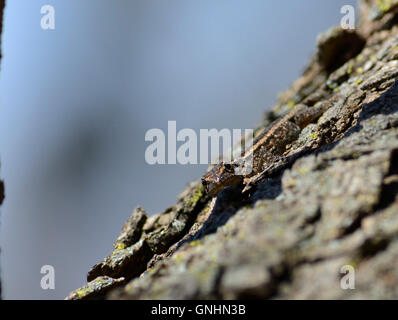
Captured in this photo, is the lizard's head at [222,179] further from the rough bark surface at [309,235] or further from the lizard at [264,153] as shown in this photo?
the rough bark surface at [309,235]

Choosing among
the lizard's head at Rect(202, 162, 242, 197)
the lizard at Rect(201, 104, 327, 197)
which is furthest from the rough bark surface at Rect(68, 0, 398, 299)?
the lizard at Rect(201, 104, 327, 197)

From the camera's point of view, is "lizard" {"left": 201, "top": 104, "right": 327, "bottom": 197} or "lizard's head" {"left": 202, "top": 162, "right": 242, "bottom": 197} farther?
"lizard" {"left": 201, "top": 104, "right": 327, "bottom": 197}

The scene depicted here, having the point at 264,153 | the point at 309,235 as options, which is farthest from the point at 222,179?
the point at 309,235

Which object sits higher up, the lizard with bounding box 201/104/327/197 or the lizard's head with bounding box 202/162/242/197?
A: the lizard with bounding box 201/104/327/197

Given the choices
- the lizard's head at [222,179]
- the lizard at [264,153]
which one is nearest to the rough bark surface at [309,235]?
the lizard's head at [222,179]

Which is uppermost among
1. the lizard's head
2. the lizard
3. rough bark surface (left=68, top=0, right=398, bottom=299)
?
the lizard

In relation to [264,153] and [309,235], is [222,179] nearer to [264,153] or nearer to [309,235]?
[264,153]

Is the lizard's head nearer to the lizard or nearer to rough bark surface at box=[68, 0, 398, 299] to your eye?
the lizard
